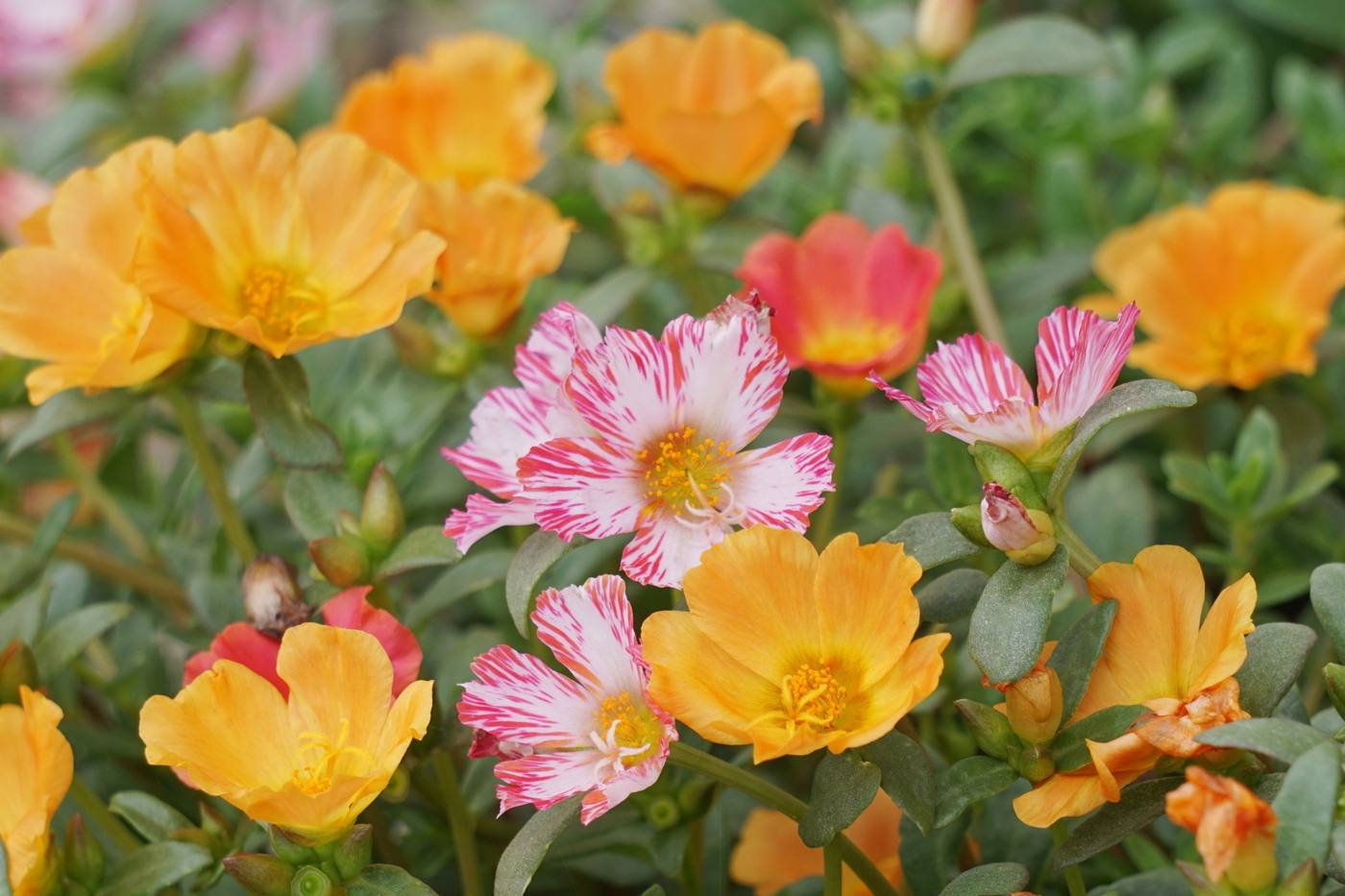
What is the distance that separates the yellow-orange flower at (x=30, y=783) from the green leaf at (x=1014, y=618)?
502mm

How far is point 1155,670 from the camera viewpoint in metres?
0.81

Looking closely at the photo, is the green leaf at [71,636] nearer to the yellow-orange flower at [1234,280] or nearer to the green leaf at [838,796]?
the green leaf at [838,796]

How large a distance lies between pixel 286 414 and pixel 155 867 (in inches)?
11.7

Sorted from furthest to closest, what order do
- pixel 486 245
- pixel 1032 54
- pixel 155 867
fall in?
pixel 1032 54, pixel 486 245, pixel 155 867

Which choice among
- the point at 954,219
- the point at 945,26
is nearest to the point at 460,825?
the point at 954,219

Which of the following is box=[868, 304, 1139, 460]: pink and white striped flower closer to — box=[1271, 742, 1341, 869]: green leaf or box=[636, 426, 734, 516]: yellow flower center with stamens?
box=[636, 426, 734, 516]: yellow flower center with stamens

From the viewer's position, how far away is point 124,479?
1592mm

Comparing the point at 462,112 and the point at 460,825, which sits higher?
the point at 462,112

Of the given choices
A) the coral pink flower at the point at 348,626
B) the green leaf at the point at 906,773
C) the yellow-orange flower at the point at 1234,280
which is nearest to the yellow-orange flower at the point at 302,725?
the coral pink flower at the point at 348,626

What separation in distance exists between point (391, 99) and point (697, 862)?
738mm

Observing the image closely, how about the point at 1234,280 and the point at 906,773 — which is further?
the point at 1234,280

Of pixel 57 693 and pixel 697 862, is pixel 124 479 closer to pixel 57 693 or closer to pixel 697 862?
pixel 57 693

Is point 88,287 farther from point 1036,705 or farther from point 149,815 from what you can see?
point 1036,705

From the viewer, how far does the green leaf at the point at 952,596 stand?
2.89ft
